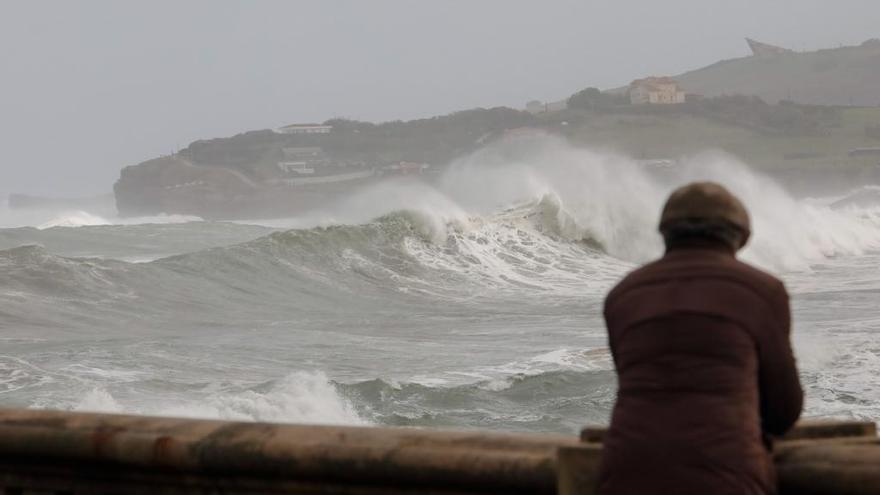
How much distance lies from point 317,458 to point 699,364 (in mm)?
1000

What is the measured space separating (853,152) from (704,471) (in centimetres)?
12222

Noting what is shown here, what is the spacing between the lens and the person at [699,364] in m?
3.15

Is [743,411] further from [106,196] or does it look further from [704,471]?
[106,196]

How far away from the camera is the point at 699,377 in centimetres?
317

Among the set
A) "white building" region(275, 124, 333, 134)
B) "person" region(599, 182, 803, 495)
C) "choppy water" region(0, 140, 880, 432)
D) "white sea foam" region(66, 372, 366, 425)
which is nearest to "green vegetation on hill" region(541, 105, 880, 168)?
"white building" region(275, 124, 333, 134)

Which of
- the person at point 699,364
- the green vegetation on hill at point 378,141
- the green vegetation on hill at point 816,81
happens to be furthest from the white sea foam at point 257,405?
the green vegetation on hill at point 816,81

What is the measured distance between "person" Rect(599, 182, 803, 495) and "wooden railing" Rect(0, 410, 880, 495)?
4.6 inches

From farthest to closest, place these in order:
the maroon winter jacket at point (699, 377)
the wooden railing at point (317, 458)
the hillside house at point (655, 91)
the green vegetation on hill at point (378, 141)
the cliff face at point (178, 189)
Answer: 1. the hillside house at point (655, 91)
2. the green vegetation on hill at point (378, 141)
3. the cliff face at point (178, 189)
4. the wooden railing at point (317, 458)
5. the maroon winter jacket at point (699, 377)

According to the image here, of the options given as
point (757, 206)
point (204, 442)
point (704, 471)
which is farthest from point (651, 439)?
point (757, 206)

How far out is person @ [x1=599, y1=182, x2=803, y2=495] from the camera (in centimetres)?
315

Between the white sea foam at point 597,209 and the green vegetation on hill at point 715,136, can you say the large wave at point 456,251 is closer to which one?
the white sea foam at point 597,209

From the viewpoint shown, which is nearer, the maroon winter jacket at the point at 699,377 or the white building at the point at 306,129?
the maroon winter jacket at the point at 699,377

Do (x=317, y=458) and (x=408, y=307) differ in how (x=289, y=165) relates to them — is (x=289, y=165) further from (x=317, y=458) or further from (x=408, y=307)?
(x=317, y=458)

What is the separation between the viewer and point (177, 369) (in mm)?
15836
